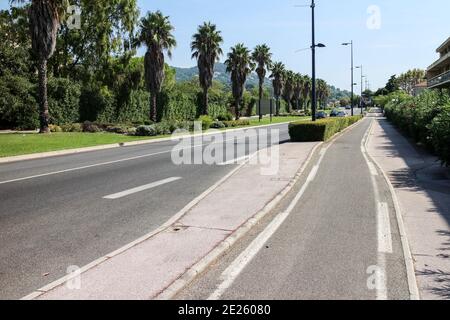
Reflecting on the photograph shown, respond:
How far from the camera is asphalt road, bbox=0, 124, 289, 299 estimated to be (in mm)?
5758

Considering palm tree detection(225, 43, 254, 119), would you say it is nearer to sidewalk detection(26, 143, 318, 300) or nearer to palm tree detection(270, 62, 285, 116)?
palm tree detection(270, 62, 285, 116)

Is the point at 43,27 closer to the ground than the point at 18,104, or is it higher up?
higher up

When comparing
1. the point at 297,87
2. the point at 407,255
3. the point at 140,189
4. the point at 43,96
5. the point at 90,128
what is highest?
the point at 297,87

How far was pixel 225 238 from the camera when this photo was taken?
6684mm

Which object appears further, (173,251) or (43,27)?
(43,27)

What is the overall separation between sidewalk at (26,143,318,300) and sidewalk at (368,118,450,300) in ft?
8.67

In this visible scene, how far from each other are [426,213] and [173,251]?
541 centimetres

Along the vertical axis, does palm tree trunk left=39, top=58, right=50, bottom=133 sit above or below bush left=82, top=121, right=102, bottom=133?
above

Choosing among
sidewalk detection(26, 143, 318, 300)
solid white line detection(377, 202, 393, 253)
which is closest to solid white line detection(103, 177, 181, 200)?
sidewalk detection(26, 143, 318, 300)

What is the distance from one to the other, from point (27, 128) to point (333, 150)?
23.7 m

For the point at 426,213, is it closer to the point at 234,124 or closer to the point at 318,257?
the point at 318,257

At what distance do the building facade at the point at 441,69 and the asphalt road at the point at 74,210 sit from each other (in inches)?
1970

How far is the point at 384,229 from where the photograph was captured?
7.44 meters

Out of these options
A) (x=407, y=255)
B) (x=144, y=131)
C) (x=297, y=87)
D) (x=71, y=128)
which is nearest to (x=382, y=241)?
(x=407, y=255)
